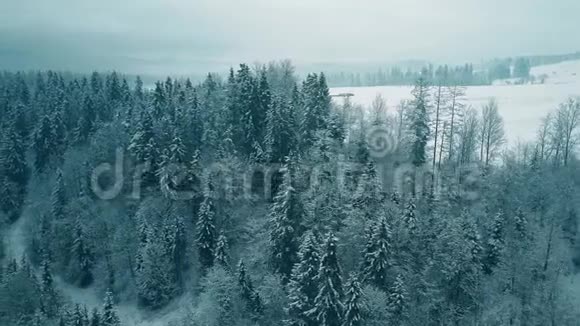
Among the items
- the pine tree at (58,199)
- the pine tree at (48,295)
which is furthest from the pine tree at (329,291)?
the pine tree at (58,199)

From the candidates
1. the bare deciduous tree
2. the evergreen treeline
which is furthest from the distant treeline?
the bare deciduous tree

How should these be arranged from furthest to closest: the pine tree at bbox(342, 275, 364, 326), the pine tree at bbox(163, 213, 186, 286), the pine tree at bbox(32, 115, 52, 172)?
the pine tree at bbox(32, 115, 52, 172)
the pine tree at bbox(163, 213, 186, 286)
the pine tree at bbox(342, 275, 364, 326)

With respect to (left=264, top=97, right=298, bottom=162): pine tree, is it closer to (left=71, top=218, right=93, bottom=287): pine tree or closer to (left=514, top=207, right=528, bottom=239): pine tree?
(left=514, top=207, right=528, bottom=239): pine tree

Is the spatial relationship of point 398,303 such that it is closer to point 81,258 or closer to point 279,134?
point 279,134

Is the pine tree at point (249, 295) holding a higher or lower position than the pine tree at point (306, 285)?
lower

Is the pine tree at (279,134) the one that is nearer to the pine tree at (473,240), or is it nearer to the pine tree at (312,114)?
the pine tree at (312,114)

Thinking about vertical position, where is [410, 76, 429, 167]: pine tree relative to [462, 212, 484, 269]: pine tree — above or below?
above

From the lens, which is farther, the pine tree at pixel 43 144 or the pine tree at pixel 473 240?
the pine tree at pixel 43 144
